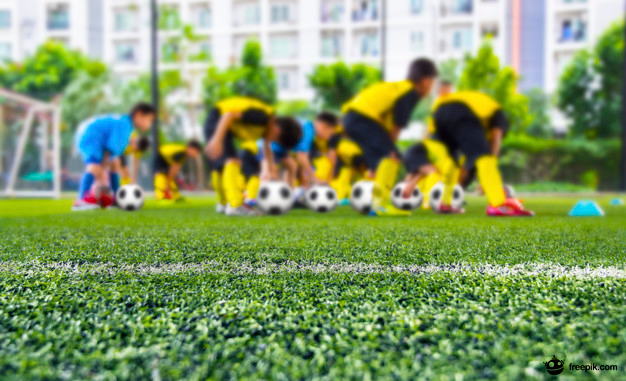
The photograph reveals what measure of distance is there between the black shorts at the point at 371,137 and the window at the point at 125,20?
32616mm

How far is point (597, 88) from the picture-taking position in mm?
17672

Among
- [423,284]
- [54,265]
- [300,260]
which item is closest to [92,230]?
[54,265]

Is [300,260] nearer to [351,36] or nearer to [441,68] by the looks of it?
[441,68]

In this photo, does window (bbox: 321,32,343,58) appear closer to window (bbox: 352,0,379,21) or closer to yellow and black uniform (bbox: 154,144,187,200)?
window (bbox: 352,0,379,21)

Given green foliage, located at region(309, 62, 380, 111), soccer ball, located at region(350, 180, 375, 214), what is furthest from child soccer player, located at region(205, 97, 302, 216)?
green foliage, located at region(309, 62, 380, 111)

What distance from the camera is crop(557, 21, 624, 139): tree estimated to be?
55.8 feet

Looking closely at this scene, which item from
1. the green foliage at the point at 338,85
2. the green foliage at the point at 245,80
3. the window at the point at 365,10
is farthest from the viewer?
the window at the point at 365,10

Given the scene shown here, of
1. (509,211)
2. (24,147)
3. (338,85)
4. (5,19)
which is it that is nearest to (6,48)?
(5,19)

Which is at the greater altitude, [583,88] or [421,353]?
[583,88]

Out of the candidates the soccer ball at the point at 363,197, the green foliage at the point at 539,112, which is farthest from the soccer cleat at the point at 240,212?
the green foliage at the point at 539,112

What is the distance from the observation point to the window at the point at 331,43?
3075 cm

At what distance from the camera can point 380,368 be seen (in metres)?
0.87

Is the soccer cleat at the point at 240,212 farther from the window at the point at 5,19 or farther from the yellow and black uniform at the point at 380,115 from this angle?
the window at the point at 5,19

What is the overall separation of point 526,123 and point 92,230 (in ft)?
55.7
